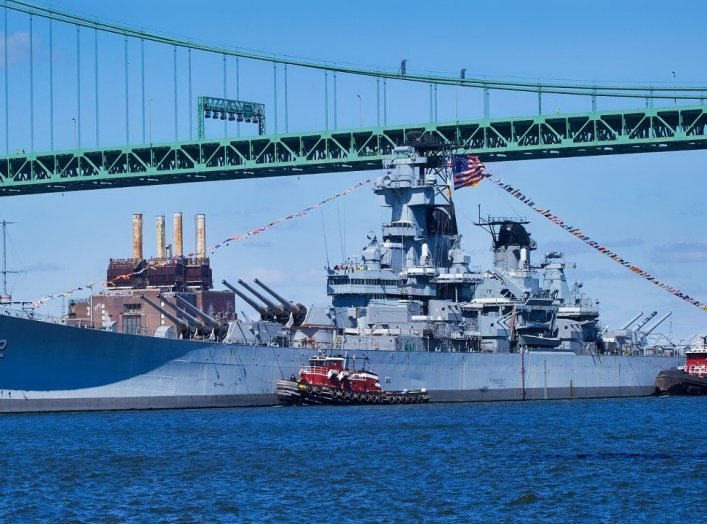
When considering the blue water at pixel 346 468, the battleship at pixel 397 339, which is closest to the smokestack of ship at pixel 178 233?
the battleship at pixel 397 339

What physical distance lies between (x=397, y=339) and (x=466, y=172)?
998 centimetres

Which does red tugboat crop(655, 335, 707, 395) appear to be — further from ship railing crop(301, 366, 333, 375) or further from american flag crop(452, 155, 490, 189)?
ship railing crop(301, 366, 333, 375)

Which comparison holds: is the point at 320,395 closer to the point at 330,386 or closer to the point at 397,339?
the point at 330,386

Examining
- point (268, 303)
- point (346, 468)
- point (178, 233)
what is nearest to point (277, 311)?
point (268, 303)

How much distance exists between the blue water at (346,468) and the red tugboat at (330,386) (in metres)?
3.92

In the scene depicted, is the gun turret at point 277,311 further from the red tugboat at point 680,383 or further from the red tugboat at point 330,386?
the red tugboat at point 680,383

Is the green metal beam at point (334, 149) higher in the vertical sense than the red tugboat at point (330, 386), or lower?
higher

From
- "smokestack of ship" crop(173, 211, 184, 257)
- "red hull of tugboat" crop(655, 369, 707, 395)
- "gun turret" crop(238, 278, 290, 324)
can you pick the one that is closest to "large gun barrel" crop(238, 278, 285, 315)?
"gun turret" crop(238, 278, 290, 324)

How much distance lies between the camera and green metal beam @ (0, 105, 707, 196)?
71500 mm

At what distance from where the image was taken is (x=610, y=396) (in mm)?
72875

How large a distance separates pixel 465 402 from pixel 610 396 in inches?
460

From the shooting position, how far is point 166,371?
54312mm

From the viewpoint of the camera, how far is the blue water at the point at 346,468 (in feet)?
97.0

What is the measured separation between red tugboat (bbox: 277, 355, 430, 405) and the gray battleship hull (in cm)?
126
